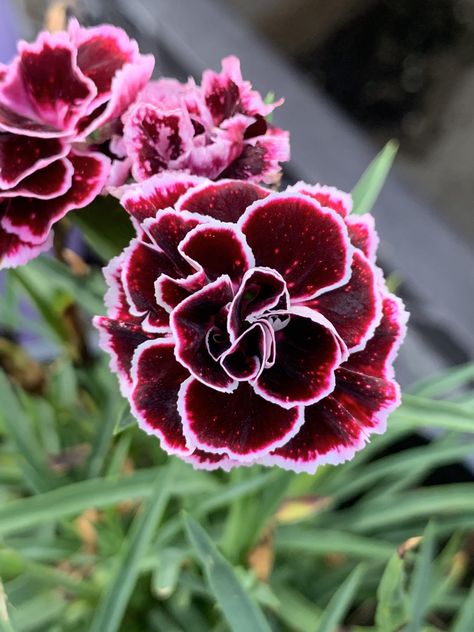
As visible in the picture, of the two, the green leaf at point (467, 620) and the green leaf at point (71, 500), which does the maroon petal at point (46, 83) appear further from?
the green leaf at point (467, 620)

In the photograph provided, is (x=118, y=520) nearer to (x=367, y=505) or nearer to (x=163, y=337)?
(x=367, y=505)

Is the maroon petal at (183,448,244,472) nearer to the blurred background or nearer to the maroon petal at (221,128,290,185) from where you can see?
the maroon petal at (221,128,290,185)

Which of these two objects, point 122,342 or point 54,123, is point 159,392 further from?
point 54,123

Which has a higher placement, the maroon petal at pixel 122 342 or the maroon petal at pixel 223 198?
the maroon petal at pixel 223 198

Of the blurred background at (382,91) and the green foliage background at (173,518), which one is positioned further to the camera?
the blurred background at (382,91)

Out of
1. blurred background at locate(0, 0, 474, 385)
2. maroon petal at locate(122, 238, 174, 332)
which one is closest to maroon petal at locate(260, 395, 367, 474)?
maroon petal at locate(122, 238, 174, 332)

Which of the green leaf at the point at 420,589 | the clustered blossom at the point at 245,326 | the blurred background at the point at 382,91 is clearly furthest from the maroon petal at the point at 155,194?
the blurred background at the point at 382,91

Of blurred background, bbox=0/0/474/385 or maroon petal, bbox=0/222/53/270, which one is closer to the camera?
maroon petal, bbox=0/222/53/270
